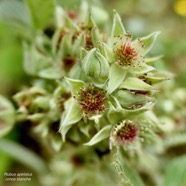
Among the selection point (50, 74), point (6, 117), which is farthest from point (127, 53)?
point (6, 117)

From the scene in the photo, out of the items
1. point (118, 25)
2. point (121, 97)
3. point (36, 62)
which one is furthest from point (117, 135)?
point (36, 62)

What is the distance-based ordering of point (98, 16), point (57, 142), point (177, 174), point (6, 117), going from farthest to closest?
point (98, 16)
point (177, 174)
point (6, 117)
point (57, 142)

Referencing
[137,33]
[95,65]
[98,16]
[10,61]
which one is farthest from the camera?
[10,61]

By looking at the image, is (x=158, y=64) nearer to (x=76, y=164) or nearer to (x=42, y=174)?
(x=76, y=164)

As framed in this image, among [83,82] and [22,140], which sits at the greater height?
[83,82]

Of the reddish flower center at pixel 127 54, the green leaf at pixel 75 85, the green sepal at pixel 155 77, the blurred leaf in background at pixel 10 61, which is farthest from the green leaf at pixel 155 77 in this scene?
the blurred leaf in background at pixel 10 61

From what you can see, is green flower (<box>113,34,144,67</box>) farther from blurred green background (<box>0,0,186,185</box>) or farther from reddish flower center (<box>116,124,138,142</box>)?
blurred green background (<box>0,0,186,185</box>)

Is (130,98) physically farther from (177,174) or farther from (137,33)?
(137,33)
